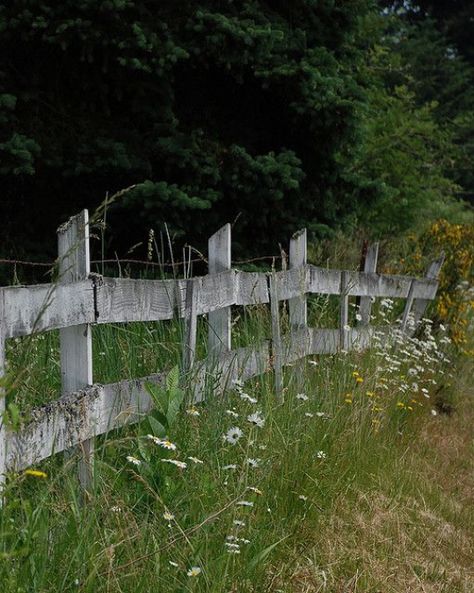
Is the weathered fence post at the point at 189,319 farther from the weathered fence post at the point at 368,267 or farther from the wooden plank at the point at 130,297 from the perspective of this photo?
the weathered fence post at the point at 368,267

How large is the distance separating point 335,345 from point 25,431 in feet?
13.0

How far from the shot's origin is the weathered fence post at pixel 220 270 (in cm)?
538

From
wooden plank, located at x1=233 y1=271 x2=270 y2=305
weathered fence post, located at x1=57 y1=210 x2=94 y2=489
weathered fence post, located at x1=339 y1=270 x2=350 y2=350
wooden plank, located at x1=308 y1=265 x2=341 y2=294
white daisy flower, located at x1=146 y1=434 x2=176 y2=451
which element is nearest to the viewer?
white daisy flower, located at x1=146 y1=434 x2=176 y2=451

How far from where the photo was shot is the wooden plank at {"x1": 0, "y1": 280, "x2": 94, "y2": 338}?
124 inches

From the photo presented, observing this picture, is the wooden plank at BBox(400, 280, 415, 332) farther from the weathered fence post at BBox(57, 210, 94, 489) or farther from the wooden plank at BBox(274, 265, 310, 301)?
the weathered fence post at BBox(57, 210, 94, 489)

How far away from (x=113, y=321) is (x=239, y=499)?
0.96m

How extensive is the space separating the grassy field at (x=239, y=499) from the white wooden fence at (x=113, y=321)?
0.38ft

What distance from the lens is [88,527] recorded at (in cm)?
292

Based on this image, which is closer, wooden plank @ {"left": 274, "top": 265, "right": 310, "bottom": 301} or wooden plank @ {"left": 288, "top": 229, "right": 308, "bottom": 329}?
wooden plank @ {"left": 274, "top": 265, "right": 310, "bottom": 301}

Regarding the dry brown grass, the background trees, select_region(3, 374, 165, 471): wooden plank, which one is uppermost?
the background trees

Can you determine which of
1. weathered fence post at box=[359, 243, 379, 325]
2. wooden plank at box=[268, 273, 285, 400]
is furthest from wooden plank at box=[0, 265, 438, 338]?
weathered fence post at box=[359, 243, 379, 325]

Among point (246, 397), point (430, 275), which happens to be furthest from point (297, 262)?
point (430, 275)

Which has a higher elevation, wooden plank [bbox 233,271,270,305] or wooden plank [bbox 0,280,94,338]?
wooden plank [bbox 0,280,94,338]

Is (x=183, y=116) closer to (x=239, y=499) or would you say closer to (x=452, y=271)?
(x=452, y=271)
